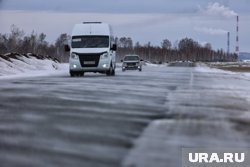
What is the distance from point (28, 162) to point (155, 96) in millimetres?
9654

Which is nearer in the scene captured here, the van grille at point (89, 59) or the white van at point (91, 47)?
the white van at point (91, 47)

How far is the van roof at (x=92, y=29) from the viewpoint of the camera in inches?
1227

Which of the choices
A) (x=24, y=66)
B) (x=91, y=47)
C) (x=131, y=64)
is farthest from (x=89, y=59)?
(x=131, y=64)

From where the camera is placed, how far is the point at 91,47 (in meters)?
31.4

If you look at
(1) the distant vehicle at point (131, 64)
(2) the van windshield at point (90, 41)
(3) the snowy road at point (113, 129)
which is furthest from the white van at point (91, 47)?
(1) the distant vehicle at point (131, 64)

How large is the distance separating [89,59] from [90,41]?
3.36 feet

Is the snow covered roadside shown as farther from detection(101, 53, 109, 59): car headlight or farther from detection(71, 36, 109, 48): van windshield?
detection(101, 53, 109, 59): car headlight

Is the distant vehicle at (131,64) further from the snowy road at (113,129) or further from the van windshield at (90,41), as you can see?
the snowy road at (113,129)

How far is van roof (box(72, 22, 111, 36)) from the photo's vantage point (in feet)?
102

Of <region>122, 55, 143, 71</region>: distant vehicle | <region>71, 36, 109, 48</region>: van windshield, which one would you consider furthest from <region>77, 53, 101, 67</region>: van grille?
<region>122, 55, 143, 71</region>: distant vehicle

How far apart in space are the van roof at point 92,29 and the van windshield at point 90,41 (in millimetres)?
226

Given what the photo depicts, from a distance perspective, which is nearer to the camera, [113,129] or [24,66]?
[113,129]

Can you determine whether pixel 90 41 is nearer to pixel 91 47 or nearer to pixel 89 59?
pixel 91 47

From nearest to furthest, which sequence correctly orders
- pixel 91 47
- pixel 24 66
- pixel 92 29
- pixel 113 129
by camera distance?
pixel 113 129 → pixel 92 29 → pixel 91 47 → pixel 24 66
